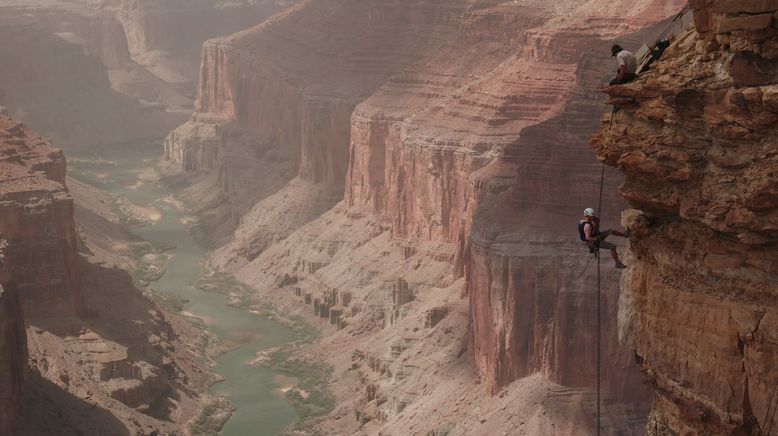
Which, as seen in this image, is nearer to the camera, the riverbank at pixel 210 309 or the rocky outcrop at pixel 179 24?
the riverbank at pixel 210 309

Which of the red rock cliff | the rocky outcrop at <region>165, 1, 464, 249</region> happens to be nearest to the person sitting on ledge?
the red rock cliff

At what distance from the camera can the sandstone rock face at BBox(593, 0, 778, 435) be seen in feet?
56.2

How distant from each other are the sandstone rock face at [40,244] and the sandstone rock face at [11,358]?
10216mm

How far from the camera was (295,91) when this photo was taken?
4304 inches

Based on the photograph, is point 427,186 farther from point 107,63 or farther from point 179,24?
point 179,24

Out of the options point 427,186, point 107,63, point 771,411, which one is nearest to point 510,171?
point 427,186

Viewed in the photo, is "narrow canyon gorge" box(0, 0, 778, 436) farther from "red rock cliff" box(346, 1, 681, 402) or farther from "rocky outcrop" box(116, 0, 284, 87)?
"rocky outcrop" box(116, 0, 284, 87)

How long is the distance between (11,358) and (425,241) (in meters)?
31.0

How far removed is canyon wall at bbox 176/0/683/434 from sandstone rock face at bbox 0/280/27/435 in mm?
16336

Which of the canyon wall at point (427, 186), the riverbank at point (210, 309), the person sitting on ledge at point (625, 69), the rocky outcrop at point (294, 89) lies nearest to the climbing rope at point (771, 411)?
the person sitting on ledge at point (625, 69)

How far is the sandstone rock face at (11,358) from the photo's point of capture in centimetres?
4897

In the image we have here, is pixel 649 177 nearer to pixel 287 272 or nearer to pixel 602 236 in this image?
pixel 602 236

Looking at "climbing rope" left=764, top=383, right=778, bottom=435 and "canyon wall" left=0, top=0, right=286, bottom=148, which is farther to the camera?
"canyon wall" left=0, top=0, right=286, bottom=148

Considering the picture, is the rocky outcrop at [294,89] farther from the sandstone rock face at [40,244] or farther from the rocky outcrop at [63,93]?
the sandstone rock face at [40,244]
